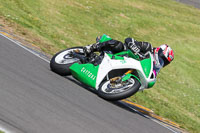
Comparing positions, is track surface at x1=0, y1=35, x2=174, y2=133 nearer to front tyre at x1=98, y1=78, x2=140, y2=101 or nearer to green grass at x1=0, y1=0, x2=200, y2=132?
front tyre at x1=98, y1=78, x2=140, y2=101

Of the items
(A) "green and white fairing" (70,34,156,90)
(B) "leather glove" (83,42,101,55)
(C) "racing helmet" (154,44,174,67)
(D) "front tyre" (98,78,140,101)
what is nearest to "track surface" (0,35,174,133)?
(D) "front tyre" (98,78,140,101)

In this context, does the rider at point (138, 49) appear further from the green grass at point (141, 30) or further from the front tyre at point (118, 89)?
the green grass at point (141, 30)

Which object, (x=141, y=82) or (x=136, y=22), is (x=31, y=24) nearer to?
(x=141, y=82)

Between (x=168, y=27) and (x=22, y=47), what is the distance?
18.7 m

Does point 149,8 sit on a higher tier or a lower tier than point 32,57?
lower

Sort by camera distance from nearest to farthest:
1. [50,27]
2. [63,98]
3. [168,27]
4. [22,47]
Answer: [63,98] → [22,47] → [50,27] → [168,27]

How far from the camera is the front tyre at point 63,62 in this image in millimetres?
7980

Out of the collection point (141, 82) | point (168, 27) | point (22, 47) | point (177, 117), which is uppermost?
point (141, 82)

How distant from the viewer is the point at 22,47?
31.0ft

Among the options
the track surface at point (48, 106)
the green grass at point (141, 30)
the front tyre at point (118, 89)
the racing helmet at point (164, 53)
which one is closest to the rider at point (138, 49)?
the racing helmet at point (164, 53)

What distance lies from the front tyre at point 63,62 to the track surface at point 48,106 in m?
0.17

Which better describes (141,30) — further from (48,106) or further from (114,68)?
(48,106)

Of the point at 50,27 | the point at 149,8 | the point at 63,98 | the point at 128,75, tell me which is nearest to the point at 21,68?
the point at 63,98

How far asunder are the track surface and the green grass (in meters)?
3.08
